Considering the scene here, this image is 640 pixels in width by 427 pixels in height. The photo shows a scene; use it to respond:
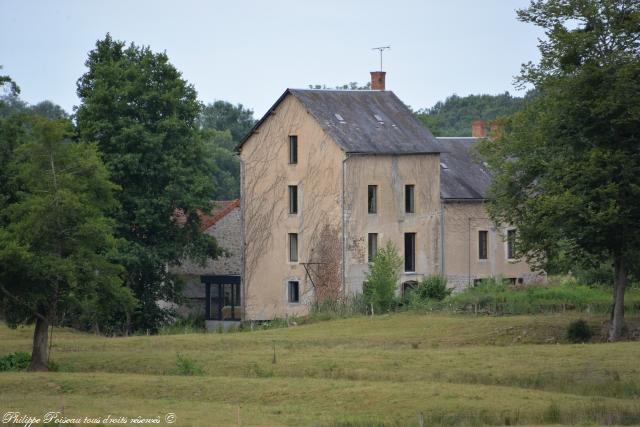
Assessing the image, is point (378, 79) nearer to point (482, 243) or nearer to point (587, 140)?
point (482, 243)

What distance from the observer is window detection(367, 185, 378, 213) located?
63000 millimetres

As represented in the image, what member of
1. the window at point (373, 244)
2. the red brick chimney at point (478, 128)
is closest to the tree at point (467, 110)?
the red brick chimney at point (478, 128)

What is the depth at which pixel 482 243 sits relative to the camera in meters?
67.9

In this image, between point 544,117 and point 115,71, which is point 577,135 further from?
point 115,71

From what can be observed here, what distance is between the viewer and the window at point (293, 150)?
64.2m

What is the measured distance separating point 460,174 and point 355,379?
34671 millimetres

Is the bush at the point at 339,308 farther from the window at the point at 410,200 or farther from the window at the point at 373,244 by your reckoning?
the window at the point at 410,200

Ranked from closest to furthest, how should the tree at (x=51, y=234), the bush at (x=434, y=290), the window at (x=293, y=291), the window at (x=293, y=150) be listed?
the tree at (x=51, y=234) → the bush at (x=434, y=290) → the window at (x=293, y=291) → the window at (x=293, y=150)

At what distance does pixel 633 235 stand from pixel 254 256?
2879 cm

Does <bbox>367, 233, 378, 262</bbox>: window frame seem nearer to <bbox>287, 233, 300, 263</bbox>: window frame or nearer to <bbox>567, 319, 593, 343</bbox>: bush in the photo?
<bbox>287, 233, 300, 263</bbox>: window frame

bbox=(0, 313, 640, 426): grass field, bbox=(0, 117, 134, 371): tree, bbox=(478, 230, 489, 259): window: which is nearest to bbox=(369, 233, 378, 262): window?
bbox=(478, 230, 489, 259): window

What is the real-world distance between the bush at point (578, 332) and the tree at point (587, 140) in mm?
1245

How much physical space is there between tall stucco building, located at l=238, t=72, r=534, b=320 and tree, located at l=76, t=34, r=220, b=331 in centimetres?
424

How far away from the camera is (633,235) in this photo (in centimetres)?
4122
